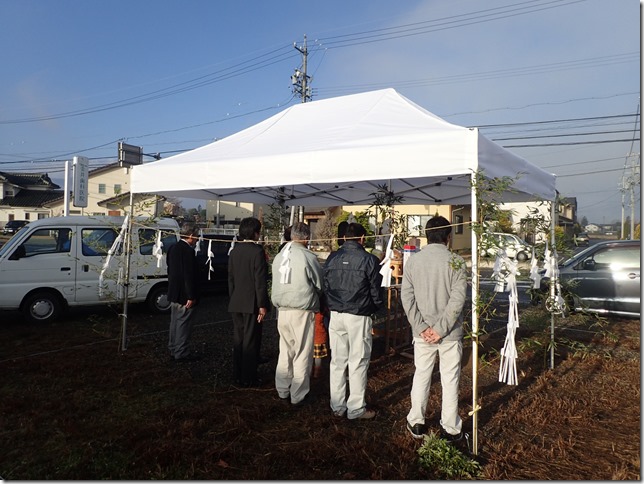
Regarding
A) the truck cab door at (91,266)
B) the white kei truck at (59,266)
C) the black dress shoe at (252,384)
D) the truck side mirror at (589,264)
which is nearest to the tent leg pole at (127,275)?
the white kei truck at (59,266)

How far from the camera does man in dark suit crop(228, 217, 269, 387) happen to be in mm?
4227

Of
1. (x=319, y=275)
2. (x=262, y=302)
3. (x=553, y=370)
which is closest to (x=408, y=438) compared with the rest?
(x=319, y=275)

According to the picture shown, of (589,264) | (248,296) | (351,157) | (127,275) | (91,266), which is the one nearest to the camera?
(351,157)

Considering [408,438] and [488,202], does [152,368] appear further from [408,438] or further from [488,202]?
[488,202]

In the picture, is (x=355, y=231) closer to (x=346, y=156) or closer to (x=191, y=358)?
(x=346, y=156)

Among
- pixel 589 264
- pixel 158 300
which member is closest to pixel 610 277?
pixel 589 264

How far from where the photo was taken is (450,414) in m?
3.19

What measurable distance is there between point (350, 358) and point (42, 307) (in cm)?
596

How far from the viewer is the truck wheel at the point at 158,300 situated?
7977mm

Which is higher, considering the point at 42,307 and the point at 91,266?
the point at 91,266

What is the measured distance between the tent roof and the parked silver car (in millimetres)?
3733

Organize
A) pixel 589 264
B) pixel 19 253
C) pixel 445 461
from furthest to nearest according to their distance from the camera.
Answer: pixel 589 264, pixel 19 253, pixel 445 461

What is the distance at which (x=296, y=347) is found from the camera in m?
3.83

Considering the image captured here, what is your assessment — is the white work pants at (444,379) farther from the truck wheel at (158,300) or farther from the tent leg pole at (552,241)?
the truck wheel at (158,300)
